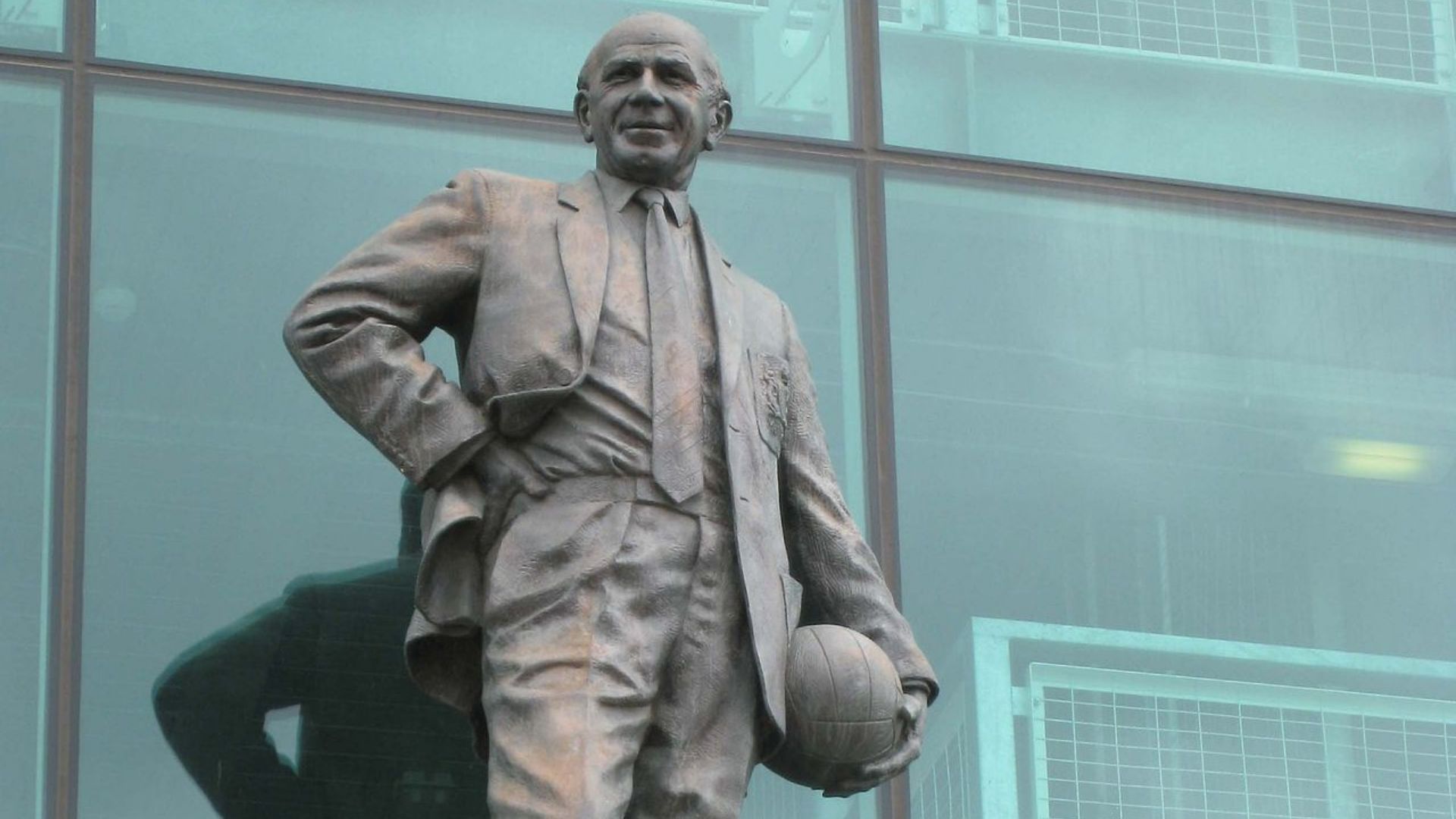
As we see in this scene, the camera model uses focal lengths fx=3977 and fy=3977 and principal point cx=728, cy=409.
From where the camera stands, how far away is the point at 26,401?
1189 cm

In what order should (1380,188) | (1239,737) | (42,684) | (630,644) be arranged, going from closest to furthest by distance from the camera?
(630,644)
(42,684)
(1239,737)
(1380,188)

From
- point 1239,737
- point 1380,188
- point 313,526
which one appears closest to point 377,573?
point 313,526

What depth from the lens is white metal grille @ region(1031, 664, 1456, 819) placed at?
12453 mm

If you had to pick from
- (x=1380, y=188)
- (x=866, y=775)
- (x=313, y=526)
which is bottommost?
(x=866, y=775)

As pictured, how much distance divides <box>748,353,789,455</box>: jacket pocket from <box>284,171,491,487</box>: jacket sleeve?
77 cm

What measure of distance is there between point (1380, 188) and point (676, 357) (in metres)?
4.11

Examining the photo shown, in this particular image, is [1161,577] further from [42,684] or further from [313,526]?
[42,684]

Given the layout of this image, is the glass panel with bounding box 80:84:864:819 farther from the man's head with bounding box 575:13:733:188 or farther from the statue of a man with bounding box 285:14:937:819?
the man's head with bounding box 575:13:733:188

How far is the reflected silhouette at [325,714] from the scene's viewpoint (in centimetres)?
1159

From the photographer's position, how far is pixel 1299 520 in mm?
13086

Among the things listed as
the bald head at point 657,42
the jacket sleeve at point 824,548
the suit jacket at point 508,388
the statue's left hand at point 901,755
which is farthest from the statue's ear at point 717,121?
the statue's left hand at point 901,755

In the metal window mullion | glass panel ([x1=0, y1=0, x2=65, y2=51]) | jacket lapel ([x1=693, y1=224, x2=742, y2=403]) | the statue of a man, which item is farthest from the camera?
glass panel ([x1=0, y1=0, x2=65, y2=51])

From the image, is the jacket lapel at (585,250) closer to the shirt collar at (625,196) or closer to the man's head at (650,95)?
the shirt collar at (625,196)

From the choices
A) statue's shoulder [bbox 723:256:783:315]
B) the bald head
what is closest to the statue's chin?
the bald head
